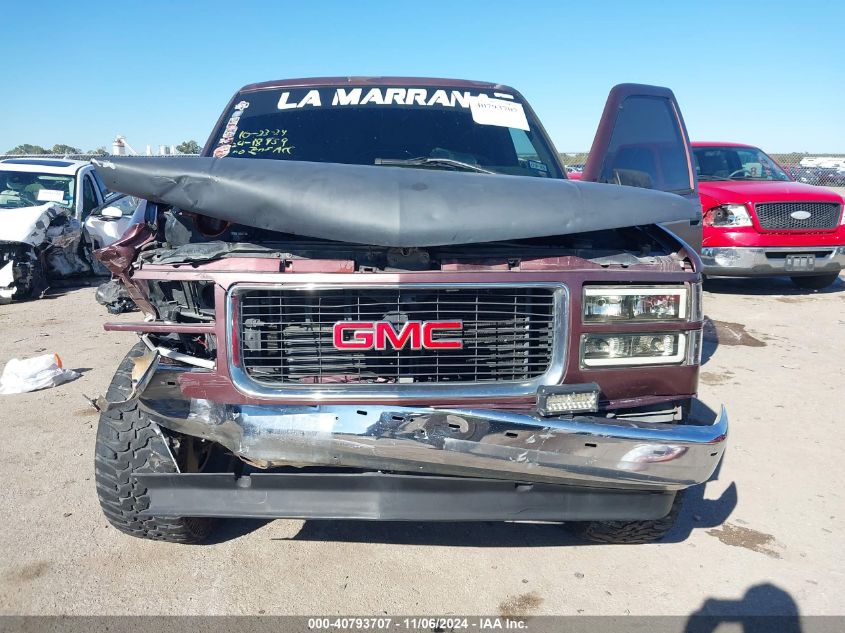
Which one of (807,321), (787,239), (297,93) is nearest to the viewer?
(297,93)

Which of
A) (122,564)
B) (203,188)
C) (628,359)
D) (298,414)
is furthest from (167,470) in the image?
(628,359)

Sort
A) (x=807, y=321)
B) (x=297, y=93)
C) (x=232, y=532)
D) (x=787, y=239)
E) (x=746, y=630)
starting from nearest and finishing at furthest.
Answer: (x=746, y=630)
(x=232, y=532)
(x=297, y=93)
(x=807, y=321)
(x=787, y=239)

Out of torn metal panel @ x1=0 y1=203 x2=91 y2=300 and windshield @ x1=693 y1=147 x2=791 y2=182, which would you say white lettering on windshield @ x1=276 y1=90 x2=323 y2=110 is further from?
windshield @ x1=693 y1=147 x2=791 y2=182

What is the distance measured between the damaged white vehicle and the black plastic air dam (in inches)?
232

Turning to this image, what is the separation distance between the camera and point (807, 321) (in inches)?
287

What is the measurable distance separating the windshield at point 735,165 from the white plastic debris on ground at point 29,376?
813cm

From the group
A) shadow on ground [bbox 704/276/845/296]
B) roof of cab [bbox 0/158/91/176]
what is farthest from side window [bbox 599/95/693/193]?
roof of cab [bbox 0/158/91/176]

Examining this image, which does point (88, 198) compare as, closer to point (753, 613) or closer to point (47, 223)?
point (47, 223)

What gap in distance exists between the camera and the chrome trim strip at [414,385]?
2213 mm

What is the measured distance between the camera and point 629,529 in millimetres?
2785

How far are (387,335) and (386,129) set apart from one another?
6.33 ft

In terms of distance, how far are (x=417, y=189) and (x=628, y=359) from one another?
3.18 ft

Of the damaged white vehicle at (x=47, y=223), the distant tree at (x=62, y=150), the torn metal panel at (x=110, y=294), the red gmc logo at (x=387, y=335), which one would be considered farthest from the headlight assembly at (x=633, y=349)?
the distant tree at (x=62, y=150)

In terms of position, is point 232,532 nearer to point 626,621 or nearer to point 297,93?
point 626,621
